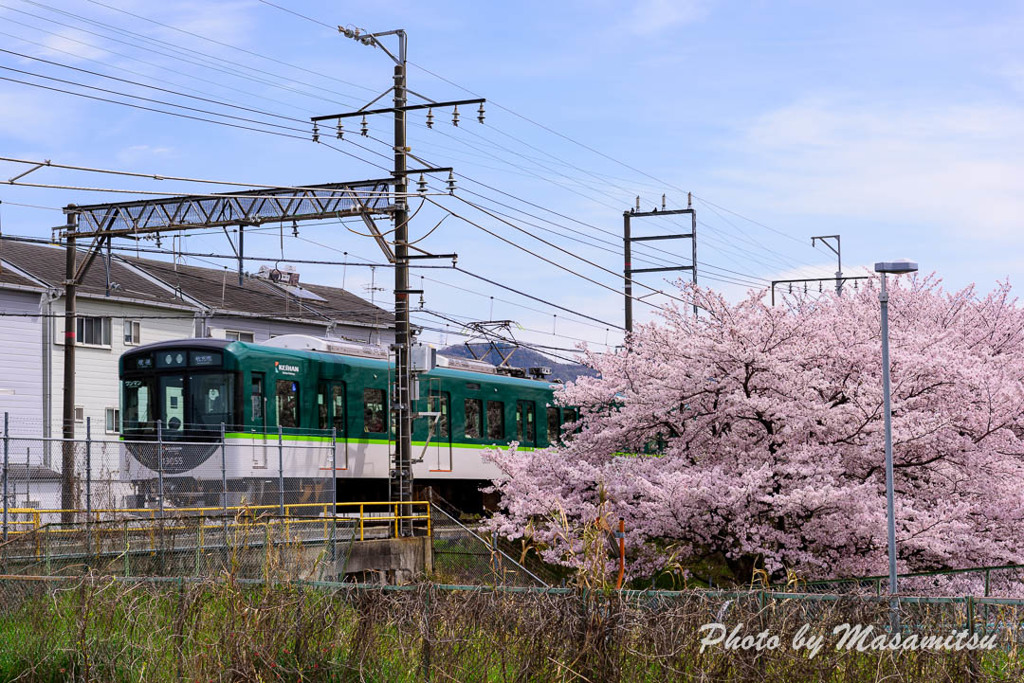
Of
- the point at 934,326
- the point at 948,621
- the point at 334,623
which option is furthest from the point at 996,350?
the point at 334,623

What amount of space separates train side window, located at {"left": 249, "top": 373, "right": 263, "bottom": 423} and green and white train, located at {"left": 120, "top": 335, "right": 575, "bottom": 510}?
19 mm

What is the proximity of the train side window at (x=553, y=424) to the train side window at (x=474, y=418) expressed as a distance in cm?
353

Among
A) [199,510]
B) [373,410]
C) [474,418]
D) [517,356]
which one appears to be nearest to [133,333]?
[474,418]

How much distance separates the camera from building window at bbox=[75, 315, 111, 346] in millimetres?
39500

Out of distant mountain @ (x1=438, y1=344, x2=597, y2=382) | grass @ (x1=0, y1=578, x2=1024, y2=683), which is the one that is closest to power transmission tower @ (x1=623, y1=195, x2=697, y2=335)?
distant mountain @ (x1=438, y1=344, x2=597, y2=382)

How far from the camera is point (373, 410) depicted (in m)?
25.2

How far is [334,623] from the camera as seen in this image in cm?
923

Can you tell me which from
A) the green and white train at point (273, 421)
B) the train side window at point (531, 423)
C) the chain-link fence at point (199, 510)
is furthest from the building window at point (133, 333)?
the green and white train at point (273, 421)

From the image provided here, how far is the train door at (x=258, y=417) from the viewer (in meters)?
22.0

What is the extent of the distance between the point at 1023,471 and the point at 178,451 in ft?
48.7

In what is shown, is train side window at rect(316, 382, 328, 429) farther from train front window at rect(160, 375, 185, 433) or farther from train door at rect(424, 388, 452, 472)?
train door at rect(424, 388, 452, 472)

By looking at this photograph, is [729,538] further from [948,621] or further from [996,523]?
[948,621]

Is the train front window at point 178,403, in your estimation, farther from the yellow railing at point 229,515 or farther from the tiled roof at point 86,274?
the tiled roof at point 86,274

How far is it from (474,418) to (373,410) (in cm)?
380
